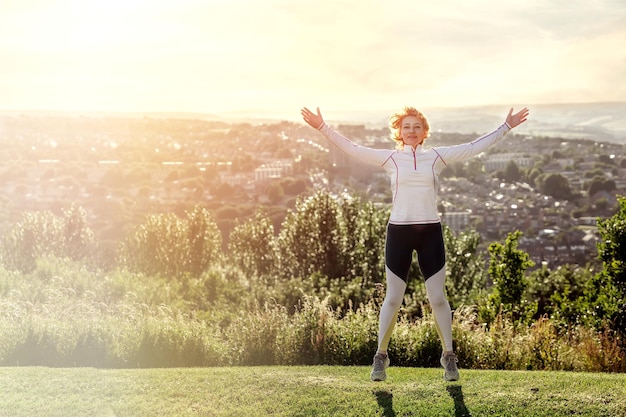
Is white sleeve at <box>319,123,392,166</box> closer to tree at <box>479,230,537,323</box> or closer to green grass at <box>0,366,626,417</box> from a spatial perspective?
green grass at <box>0,366,626,417</box>

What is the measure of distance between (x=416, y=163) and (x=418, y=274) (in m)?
13.1

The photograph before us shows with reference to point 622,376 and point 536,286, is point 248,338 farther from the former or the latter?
point 536,286

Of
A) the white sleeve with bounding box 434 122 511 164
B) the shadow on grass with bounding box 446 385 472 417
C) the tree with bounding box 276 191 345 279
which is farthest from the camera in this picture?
the tree with bounding box 276 191 345 279

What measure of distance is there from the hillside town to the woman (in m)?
39.7

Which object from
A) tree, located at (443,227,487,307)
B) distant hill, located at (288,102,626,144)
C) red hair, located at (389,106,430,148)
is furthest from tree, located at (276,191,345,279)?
distant hill, located at (288,102,626,144)

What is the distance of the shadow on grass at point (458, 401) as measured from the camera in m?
6.30

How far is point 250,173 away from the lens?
6588cm

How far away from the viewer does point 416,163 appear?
6.49 m

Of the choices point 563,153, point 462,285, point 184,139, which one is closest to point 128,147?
point 184,139

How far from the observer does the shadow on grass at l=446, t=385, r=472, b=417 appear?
6304 mm

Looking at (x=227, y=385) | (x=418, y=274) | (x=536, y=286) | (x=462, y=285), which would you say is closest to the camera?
(x=227, y=385)

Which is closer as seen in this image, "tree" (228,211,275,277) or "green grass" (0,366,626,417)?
"green grass" (0,366,626,417)

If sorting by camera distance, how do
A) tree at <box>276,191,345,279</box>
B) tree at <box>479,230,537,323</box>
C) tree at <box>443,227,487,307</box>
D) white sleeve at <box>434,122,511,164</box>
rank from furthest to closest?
tree at <box>443,227,487,307</box> → tree at <box>276,191,345,279</box> → tree at <box>479,230,537,323</box> → white sleeve at <box>434,122,511,164</box>

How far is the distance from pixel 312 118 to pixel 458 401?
2829mm
